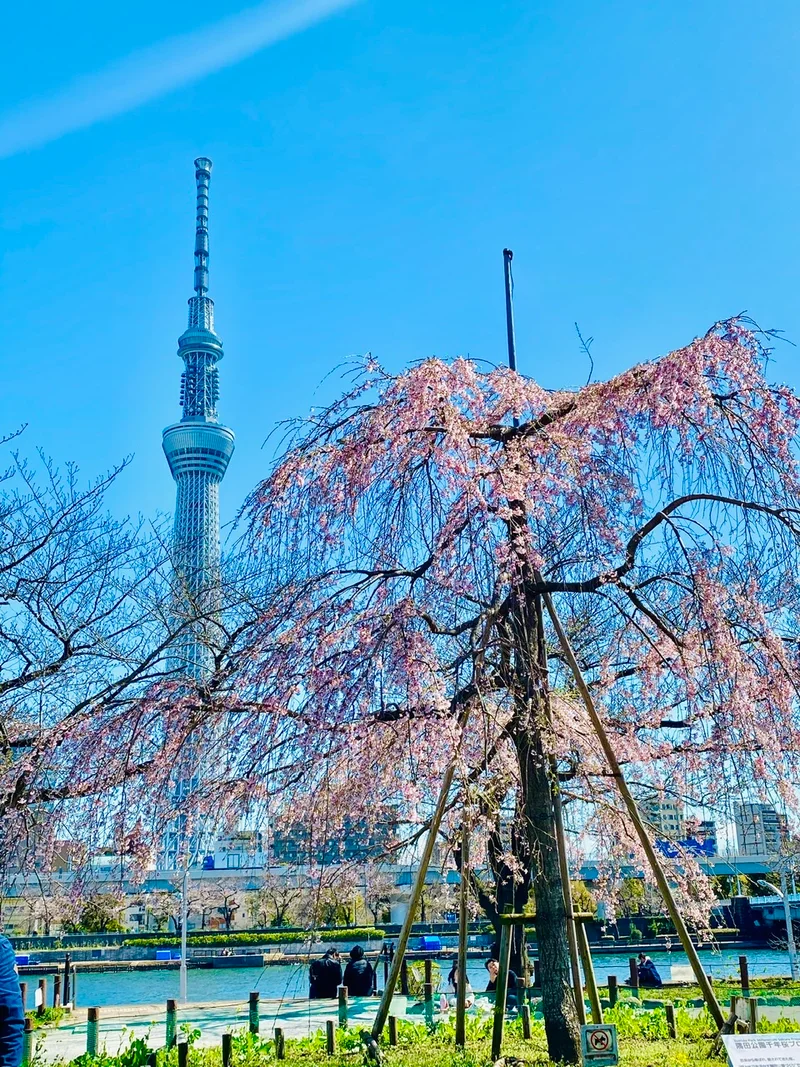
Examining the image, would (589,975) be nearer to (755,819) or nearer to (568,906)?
(568,906)

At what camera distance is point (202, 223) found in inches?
6845

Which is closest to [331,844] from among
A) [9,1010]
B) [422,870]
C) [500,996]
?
[422,870]

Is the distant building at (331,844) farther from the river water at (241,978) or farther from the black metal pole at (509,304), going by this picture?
the river water at (241,978)

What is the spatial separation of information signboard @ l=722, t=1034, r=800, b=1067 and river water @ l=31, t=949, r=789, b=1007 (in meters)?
21.7

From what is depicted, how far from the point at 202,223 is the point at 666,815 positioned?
6835 inches

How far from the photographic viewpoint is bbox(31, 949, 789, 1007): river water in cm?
3011

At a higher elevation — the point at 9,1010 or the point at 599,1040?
the point at 9,1010

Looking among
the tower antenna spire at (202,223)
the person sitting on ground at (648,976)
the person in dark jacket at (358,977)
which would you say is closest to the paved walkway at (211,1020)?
the person in dark jacket at (358,977)

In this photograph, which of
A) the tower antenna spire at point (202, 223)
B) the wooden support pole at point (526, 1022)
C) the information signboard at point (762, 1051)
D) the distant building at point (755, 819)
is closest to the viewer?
the information signboard at point (762, 1051)

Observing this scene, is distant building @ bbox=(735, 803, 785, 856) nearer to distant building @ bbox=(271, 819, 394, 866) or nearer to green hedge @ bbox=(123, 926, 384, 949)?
distant building @ bbox=(271, 819, 394, 866)

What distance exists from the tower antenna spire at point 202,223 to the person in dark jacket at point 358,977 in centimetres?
15974

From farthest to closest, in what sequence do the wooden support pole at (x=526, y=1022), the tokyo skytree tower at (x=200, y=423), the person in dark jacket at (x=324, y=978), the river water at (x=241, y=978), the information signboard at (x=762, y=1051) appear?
the tokyo skytree tower at (x=200, y=423) → the river water at (x=241, y=978) → the person in dark jacket at (x=324, y=978) → the wooden support pole at (x=526, y=1022) → the information signboard at (x=762, y=1051)

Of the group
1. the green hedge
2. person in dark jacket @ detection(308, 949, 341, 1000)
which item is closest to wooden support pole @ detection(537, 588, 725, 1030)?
person in dark jacket @ detection(308, 949, 341, 1000)

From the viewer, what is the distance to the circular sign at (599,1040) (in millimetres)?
7293
